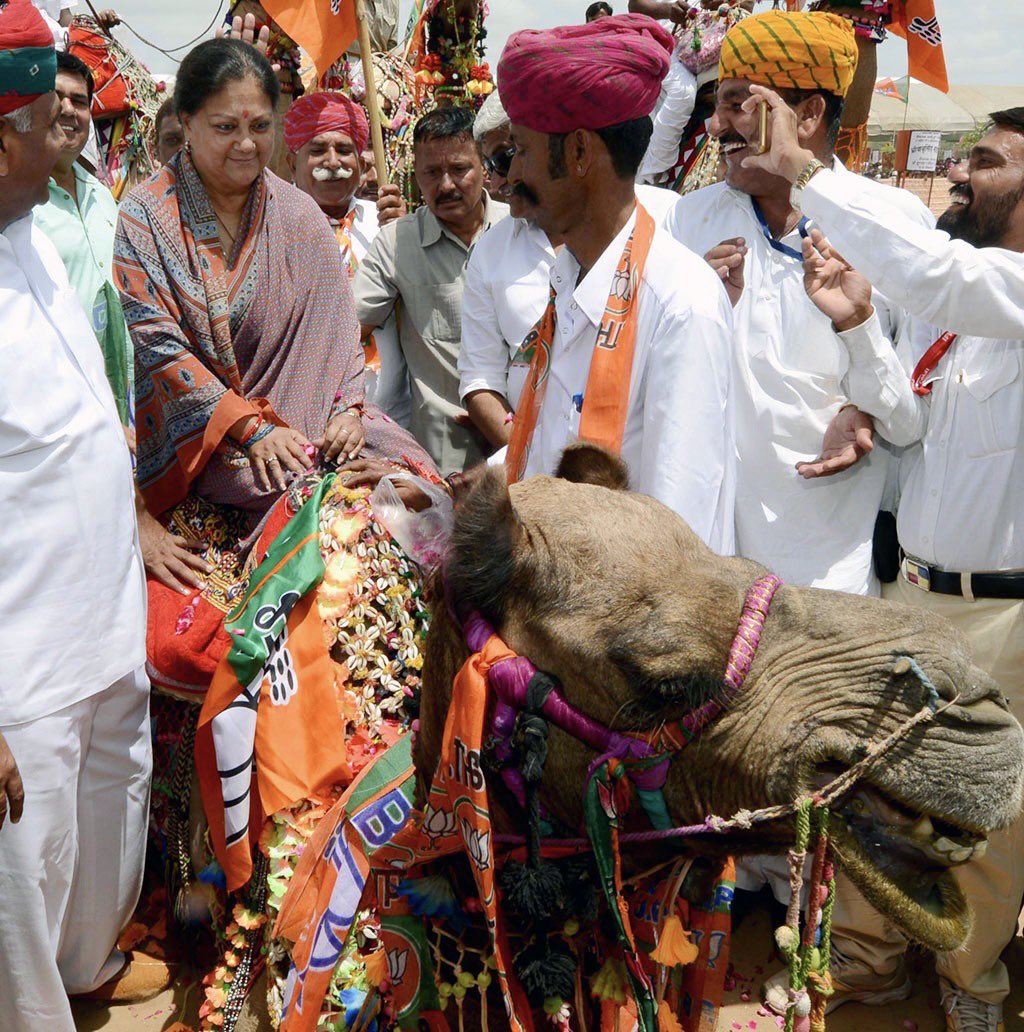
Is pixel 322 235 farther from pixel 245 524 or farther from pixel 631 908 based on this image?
pixel 631 908

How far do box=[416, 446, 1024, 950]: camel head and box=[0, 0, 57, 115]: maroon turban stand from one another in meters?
1.73

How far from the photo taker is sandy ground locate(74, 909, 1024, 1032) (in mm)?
3326

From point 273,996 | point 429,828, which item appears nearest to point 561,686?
point 429,828

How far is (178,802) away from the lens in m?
3.23

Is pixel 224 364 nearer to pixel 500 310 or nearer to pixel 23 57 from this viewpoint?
pixel 23 57

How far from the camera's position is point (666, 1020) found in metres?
2.05

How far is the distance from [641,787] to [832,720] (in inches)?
13.4

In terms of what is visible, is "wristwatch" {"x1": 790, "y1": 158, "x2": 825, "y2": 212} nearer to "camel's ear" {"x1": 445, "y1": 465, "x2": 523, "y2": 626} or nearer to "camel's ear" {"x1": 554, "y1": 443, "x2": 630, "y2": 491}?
"camel's ear" {"x1": 554, "y1": 443, "x2": 630, "y2": 491}

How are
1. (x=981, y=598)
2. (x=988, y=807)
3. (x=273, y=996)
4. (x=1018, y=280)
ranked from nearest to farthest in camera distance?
(x=988, y=807), (x=273, y=996), (x=1018, y=280), (x=981, y=598)

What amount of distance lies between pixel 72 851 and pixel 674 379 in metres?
2.09

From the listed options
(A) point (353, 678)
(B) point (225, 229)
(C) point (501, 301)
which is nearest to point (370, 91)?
(C) point (501, 301)

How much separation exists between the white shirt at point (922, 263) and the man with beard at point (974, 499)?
63 millimetres

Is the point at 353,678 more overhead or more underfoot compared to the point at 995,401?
more underfoot

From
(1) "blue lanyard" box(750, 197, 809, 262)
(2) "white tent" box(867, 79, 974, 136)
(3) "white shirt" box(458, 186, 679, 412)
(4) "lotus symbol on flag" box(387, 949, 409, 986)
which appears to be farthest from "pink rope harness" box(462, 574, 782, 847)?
(2) "white tent" box(867, 79, 974, 136)
